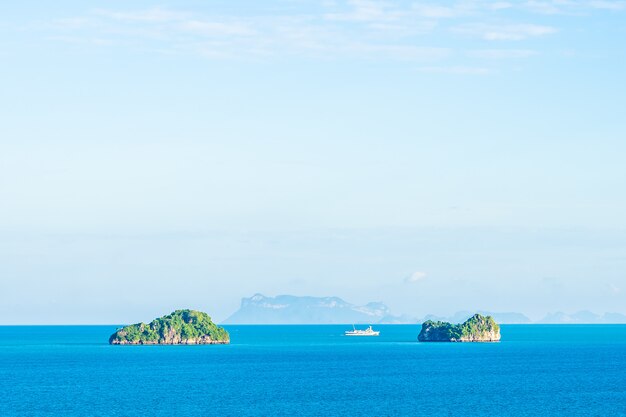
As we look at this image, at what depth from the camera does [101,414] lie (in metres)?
135

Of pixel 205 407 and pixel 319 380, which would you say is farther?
pixel 319 380

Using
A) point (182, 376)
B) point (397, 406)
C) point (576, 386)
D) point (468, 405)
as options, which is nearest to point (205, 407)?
point (397, 406)

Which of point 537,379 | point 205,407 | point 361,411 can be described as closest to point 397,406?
point 361,411

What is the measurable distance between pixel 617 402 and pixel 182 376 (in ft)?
264

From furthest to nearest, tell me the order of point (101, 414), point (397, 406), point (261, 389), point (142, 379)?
point (142, 379)
point (261, 389)
point (397, 406)
point (101, 414)

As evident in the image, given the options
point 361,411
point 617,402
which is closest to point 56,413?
point 361,411

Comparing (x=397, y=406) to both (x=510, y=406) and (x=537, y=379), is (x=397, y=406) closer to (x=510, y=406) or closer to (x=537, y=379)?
(x=510, y=406)

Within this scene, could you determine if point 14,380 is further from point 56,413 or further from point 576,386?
point 576,386

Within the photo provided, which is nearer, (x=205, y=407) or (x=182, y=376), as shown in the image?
(x=205, y=407)

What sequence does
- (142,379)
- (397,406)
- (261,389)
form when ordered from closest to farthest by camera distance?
(397,406), (261,389), (142,379)

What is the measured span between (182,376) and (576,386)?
70589 millimetres

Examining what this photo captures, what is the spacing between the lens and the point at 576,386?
178750 millimetres

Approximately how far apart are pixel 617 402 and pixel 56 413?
258ft

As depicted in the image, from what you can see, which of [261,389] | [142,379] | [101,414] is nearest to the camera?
Result: [101,414]
